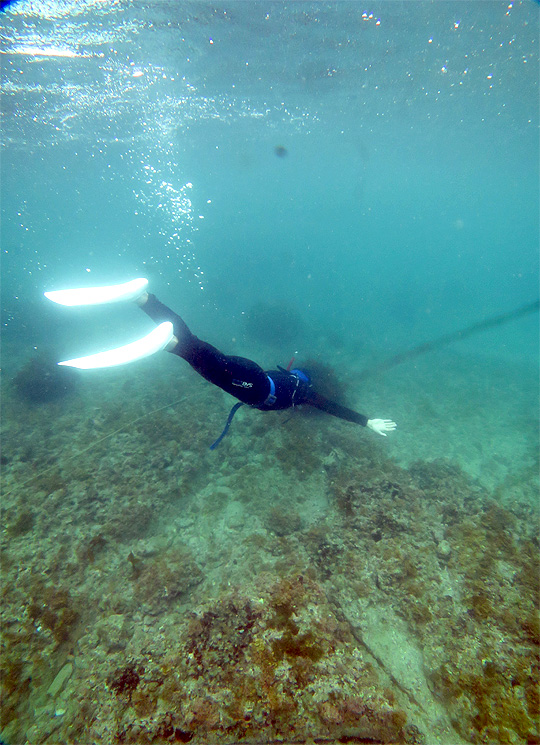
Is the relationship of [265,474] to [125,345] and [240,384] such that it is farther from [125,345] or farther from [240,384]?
Answer: [125,345]

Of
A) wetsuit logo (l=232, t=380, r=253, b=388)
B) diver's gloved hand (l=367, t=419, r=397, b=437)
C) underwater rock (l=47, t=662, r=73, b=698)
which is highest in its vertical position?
wetsuit logo (l=232, t=380, r=253, b=388)

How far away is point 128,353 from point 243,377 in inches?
62.1

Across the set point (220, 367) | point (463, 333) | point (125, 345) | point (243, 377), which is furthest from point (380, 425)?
point (463, 333)

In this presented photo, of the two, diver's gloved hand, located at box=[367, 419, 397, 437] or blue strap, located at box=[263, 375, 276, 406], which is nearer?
diver's gloved hand, located at box=[367, 419, 397, 437]

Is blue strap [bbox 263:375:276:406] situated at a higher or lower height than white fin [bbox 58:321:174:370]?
lower

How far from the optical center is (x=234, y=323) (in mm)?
22516

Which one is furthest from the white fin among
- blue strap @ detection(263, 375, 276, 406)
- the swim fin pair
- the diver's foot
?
blue strap @ detection(263, 375, 276, 406)

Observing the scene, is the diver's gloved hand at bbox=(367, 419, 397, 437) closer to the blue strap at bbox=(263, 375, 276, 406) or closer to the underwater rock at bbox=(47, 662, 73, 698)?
the blue strap at bbox=(263, 375, 276, 406)

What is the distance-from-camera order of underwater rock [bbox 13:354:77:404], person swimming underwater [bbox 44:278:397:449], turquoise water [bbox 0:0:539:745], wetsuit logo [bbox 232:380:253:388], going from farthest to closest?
underwater rock [bbox 13:354:77:404] < wetsuit logo [bbox 232:380:253:388] < person swimming underwater [bbox 44:278:397:449] < turquoise water [bbox 0:0:539:745]

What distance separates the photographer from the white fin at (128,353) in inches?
122

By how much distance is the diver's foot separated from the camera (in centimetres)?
433

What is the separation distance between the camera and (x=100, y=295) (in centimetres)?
447

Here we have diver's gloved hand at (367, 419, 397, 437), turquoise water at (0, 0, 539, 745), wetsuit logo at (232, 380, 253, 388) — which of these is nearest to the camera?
turquoise water at (0, 0, 539, 745)

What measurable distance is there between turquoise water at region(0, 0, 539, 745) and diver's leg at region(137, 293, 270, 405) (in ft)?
7.35
